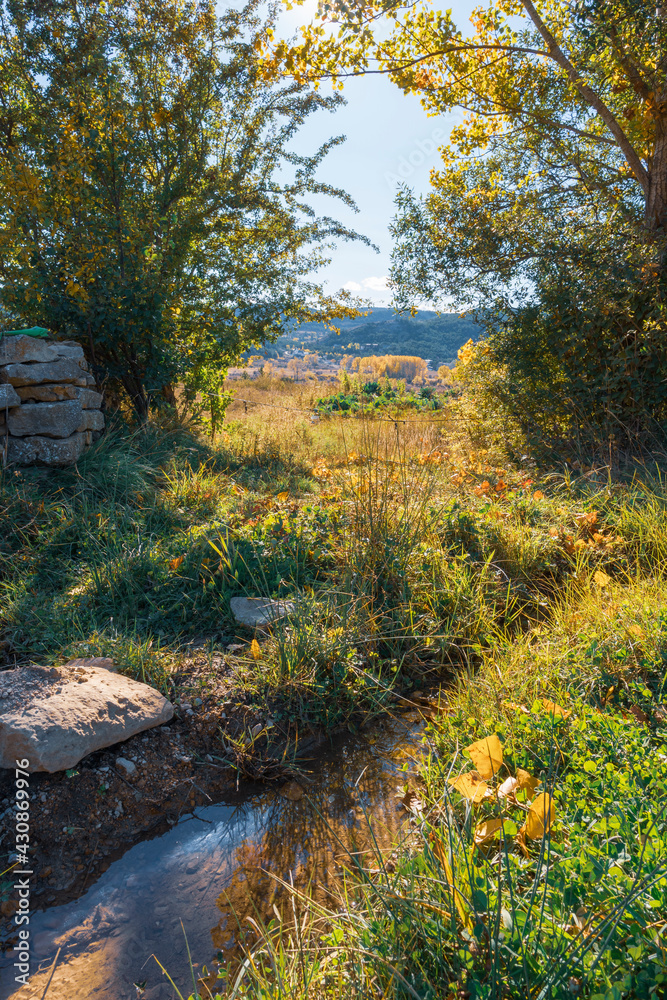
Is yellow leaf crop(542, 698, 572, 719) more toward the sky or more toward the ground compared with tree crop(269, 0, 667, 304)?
more toward the ground

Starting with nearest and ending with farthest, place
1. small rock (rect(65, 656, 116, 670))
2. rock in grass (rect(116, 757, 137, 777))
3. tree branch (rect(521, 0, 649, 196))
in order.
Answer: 1. rock in grass (rect(116, 757, 137, 777))
2. small rock (rect(65, 656, 116, 670))
3. tree branch (rect(521, 0, 649, 196))

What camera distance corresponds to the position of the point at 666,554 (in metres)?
3.18

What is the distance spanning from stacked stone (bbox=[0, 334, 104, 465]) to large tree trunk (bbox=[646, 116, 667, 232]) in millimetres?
6015

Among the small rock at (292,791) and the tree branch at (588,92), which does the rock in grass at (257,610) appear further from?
the tree branch at (588,92)

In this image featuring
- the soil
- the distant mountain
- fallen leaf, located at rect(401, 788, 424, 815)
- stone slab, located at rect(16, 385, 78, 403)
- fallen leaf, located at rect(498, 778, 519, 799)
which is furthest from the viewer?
the distant mountain

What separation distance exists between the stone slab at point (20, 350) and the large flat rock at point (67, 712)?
328 centimetres

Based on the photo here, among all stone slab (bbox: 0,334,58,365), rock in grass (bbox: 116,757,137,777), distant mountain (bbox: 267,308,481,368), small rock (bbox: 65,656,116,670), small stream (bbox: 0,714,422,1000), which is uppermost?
distant mountain (bbox: 267,308,481,368)

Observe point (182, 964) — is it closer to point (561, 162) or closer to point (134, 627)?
point (134, 627)

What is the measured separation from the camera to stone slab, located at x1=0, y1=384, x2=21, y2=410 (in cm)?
434

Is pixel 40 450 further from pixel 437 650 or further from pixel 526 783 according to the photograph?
pixel 526 783

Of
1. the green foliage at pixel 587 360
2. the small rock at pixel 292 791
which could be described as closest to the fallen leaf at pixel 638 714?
the small rock at pixel 292 791

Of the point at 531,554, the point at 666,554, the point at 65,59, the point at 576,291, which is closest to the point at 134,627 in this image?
the point at 531,554

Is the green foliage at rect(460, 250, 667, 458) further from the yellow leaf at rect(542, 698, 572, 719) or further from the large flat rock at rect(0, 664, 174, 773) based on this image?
the large flat rock at rect(0, 664, 174, 773)

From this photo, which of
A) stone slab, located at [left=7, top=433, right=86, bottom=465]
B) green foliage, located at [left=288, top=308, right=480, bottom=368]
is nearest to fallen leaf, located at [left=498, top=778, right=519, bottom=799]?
stone slab, located at [left=7, top=433, right=86, bottom=465]
